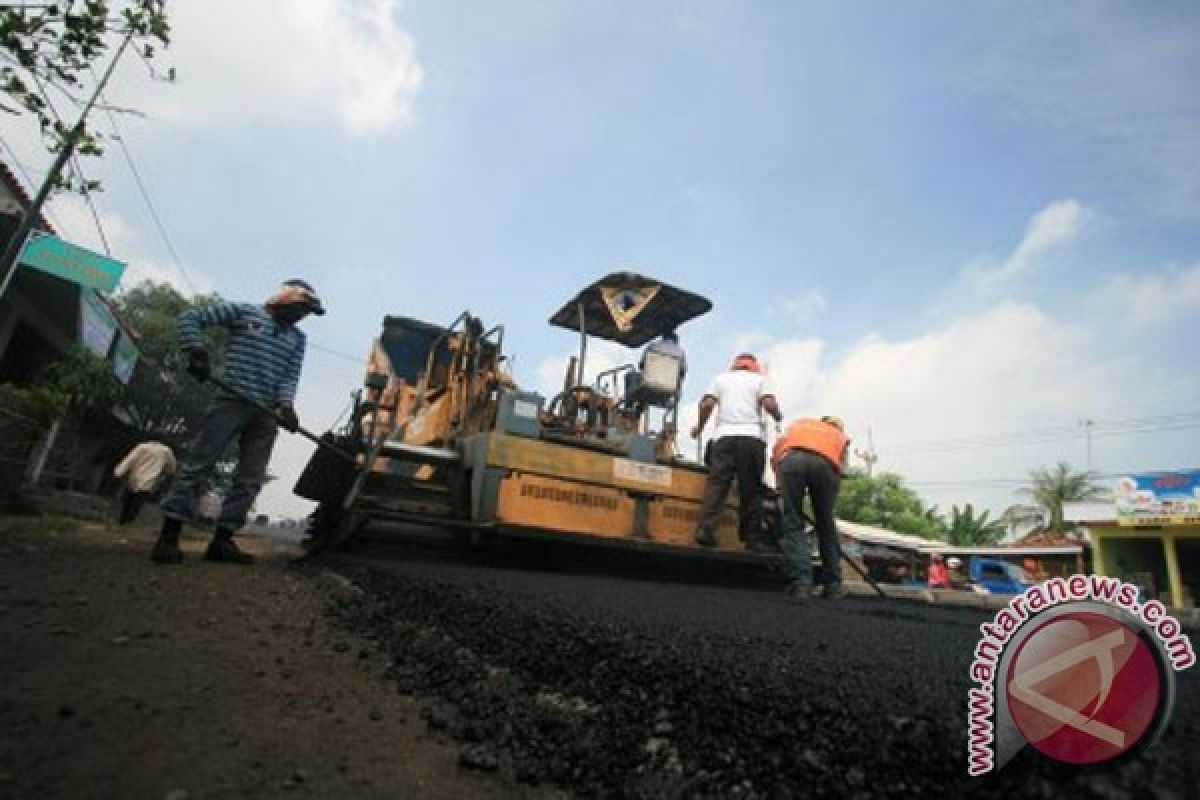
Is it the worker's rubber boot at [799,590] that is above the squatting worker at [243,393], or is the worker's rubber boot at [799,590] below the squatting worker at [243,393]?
below

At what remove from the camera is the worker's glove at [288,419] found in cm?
417

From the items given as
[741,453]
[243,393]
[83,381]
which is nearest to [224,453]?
[243,393]

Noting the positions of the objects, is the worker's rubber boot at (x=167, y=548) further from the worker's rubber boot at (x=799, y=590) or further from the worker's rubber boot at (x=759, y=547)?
the worker's rubber boot at (x=759, y=547)

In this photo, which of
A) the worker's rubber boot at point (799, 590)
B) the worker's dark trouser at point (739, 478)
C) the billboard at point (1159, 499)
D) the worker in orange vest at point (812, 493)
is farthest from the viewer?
the billboard at point (1159, 499)

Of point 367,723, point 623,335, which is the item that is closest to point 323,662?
point 367,723

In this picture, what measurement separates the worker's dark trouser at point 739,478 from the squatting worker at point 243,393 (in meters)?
3.02

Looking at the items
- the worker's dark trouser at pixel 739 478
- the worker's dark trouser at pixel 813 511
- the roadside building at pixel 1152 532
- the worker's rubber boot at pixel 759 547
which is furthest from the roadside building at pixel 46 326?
the roadside building at pixel 1152 532

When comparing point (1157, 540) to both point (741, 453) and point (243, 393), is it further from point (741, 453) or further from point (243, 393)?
point (243, 393)

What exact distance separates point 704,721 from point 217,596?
238 cm

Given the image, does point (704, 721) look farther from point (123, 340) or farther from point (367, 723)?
point (123, 340)

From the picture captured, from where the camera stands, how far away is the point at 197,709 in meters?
1.34

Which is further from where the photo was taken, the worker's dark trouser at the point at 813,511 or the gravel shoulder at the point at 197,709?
the worker's dark trouser at the point at 813,511

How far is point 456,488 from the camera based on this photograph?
5.02 meters

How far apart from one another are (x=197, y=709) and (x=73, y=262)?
35.4ft
